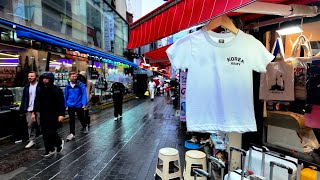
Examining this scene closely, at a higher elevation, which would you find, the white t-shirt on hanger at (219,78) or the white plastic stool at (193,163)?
the white t-shirt on hanger at (219,78)

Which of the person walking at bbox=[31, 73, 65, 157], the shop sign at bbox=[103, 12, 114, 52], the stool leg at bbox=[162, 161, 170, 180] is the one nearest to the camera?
the stool leg at bbox=[162, 161, 170, 180]

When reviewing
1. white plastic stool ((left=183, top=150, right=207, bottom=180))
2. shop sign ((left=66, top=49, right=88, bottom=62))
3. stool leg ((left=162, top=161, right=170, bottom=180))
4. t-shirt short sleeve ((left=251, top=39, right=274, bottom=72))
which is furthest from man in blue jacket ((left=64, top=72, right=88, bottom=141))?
t-shirt short sleeve ((left=251, top=39, right=274, bottom=72))

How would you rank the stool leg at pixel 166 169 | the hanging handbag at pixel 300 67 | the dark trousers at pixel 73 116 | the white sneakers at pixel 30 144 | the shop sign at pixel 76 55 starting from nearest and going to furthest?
the hanging handbag at pixel 300 67 → the stool leg at pixel 166 169 → the white sneakers at pixel 30 144 → the dark trousers at pixel 73 116 → the shop sign at pixel 76 55

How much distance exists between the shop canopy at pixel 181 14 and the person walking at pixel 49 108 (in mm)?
3154

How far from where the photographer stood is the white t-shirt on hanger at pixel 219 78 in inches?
112

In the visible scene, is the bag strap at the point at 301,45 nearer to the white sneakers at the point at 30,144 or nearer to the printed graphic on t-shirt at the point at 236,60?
the printed graphic on t-shirt at the point at 236,60

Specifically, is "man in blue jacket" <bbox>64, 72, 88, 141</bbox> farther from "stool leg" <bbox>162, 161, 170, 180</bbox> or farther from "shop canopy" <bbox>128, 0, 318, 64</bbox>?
"stool leg" <bbox>162, 161, 170, 180</bbox>

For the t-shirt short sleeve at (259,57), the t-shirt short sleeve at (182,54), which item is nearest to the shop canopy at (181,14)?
the t-shirt short sleeve at (182,54)

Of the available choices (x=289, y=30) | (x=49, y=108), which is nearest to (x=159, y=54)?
(x=49, y=108)

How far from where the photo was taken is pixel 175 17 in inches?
131

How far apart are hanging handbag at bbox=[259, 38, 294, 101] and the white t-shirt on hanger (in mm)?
841

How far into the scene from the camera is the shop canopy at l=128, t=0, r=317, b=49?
8.21ft

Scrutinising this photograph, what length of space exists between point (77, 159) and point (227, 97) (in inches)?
191

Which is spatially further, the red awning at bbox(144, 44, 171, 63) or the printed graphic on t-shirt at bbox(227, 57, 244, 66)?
the red awning at bbox(144, 44, 171, 63)
